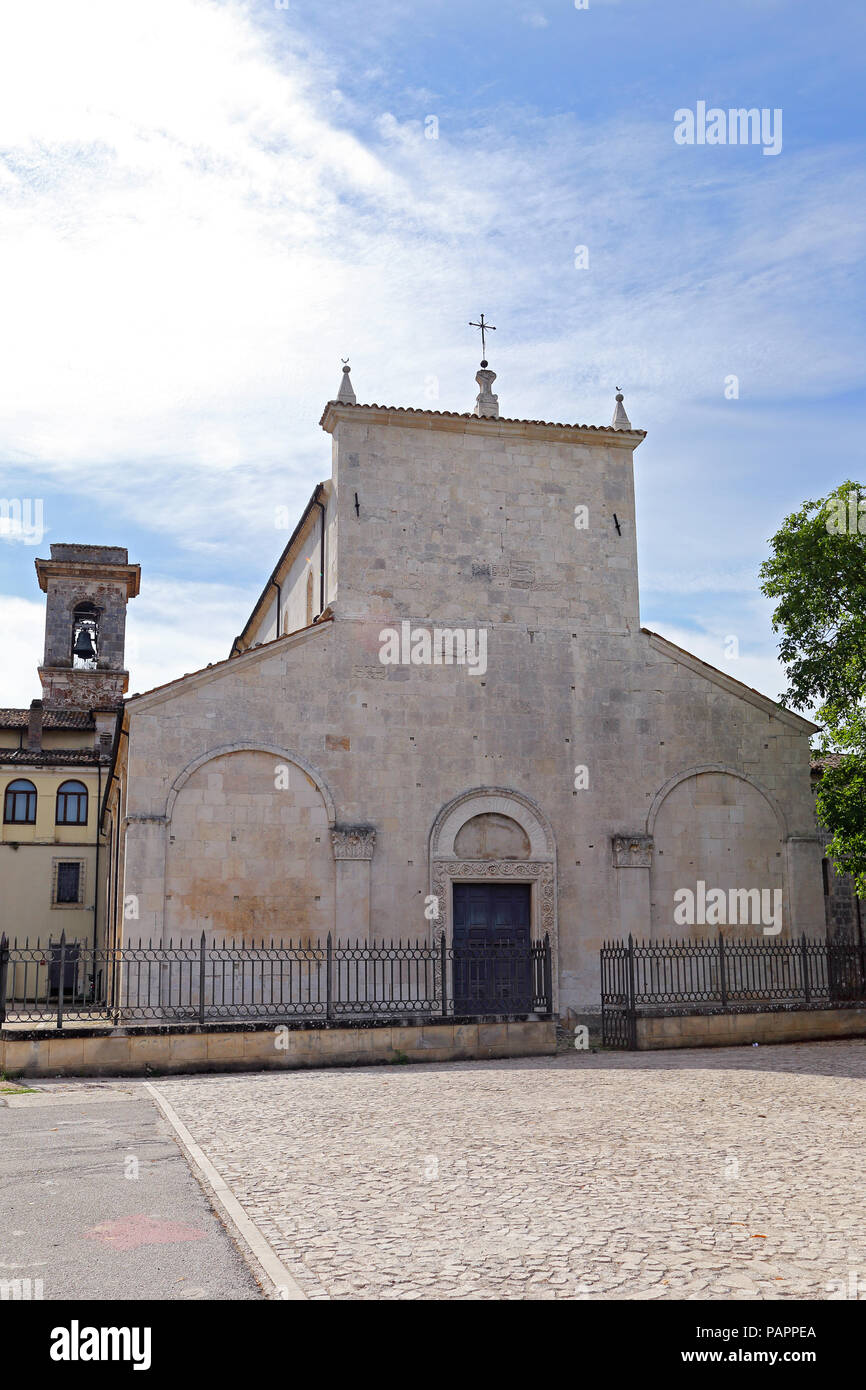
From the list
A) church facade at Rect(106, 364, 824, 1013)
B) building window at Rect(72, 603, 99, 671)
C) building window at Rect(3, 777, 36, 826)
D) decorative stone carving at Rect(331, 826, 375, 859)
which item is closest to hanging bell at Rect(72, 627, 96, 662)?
building window at Rect(72, 603, 99, 671)

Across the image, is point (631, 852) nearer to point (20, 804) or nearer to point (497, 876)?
point (497, 876)

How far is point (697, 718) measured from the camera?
23.3 m

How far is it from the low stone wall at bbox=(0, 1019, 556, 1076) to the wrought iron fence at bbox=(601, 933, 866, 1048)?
1.96 meters

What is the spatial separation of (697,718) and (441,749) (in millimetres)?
5297

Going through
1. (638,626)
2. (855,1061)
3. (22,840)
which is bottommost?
(855,1061)

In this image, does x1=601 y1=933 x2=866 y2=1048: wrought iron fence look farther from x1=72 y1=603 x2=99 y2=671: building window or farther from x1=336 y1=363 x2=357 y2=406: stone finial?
x1=72 y1=603 x2=99 y2=671: building window

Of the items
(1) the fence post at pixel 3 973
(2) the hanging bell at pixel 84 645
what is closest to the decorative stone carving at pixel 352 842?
(1) the fence post at pixel 3 973

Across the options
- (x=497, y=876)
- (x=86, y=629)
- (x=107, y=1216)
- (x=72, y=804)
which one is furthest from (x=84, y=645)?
(x=107, y=1216)

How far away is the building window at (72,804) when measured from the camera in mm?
37219

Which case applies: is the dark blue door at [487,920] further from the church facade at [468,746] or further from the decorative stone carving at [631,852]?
the decorative stone carving at [631,852]

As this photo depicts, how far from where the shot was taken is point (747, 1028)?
18.7 metres

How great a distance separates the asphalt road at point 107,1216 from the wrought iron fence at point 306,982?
6192 mm
